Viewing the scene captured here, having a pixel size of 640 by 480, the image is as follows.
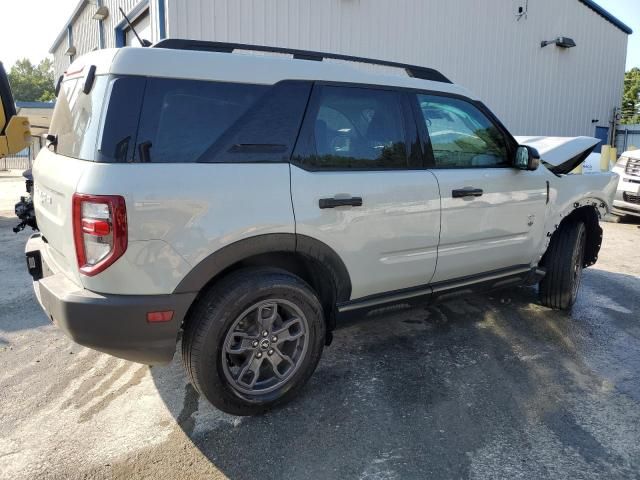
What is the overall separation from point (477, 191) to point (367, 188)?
3.25 ft

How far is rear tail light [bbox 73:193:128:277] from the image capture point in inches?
89.7

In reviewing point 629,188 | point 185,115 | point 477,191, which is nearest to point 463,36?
point 629,188

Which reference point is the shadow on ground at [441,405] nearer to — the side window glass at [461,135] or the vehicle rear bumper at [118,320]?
the vehicle rear bumper at [118,320]

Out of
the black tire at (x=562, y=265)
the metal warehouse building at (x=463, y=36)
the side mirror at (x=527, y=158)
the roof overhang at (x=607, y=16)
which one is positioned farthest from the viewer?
the roof overhang at (x=607, y=16)

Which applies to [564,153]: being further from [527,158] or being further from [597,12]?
[597,12]

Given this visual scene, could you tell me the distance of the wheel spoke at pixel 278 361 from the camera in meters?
2.92

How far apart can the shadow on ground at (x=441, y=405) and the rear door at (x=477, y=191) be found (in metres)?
0.64

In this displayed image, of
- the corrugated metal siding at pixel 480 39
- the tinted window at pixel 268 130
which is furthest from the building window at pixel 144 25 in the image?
the tinted window at pixel 268 130

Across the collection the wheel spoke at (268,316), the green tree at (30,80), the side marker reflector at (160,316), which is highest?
the green tree at (30,80)

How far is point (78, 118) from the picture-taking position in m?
2.70

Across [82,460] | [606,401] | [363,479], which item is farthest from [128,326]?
[606,401]

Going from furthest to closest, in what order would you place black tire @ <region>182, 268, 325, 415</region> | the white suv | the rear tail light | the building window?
1. the building window
2. black tire @ <region>182, 268, 325, 415</region>
3. the white suv
4. the rear tail light

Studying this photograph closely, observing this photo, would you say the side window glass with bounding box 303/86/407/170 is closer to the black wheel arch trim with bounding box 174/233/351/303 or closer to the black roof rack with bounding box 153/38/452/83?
the black roof rack with bounding box 153/38/452/83

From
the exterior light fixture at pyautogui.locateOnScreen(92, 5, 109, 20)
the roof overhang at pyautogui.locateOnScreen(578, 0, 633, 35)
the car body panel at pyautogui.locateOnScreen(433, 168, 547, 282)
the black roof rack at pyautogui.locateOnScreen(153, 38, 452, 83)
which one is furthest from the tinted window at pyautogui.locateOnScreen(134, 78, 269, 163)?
the roof overhang at pyautogui.locateOnScreen(578, 0, 633, 35)
